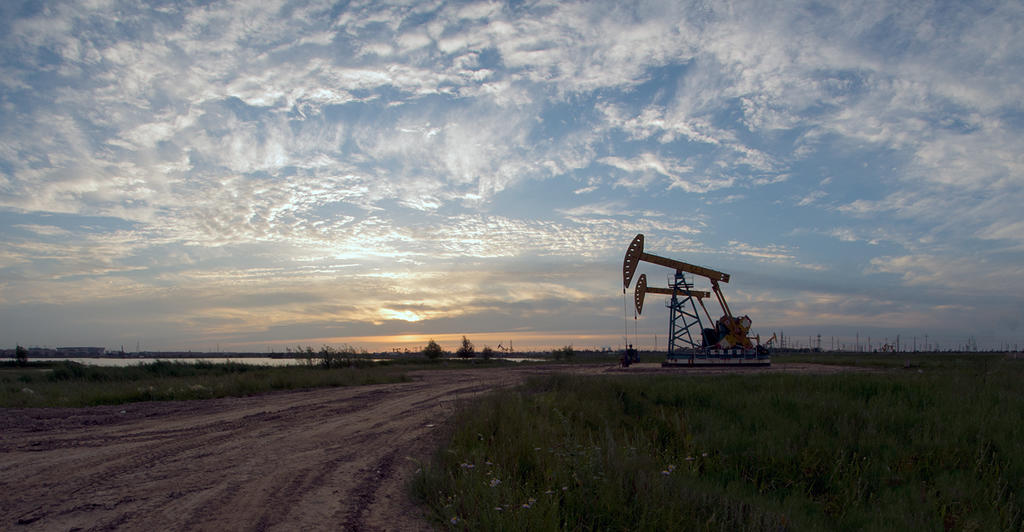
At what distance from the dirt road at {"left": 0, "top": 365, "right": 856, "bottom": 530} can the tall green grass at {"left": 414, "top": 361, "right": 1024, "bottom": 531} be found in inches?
39.0

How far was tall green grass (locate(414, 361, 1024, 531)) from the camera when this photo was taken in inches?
236

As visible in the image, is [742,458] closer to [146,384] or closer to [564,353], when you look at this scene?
[146,384]

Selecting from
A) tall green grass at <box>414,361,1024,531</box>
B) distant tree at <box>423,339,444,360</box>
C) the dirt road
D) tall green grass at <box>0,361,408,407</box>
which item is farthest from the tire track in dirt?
distant tree at <box>423,339,444,360</box>

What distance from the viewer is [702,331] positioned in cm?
4019

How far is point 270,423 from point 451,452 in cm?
580

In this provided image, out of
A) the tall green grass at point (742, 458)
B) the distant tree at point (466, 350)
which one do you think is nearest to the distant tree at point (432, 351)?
the distant tree at point (466, 350)

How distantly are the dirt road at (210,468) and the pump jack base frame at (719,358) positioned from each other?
28158 mm

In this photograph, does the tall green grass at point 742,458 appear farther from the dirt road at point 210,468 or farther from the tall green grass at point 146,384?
the tall green grass at point 146,384

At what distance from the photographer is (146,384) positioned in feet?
66.4

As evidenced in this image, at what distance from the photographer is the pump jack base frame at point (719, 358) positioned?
123ft

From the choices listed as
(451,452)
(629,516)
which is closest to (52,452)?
(451,452)

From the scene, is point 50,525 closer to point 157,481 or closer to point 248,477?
point 157,481

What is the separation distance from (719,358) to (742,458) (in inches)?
1147

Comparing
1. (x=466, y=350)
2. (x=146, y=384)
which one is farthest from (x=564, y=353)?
(x=146, y=384)
